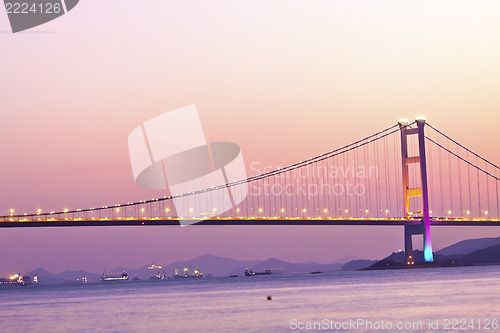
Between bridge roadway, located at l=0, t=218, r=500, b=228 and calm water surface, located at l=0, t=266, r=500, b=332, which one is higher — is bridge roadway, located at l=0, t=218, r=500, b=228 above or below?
above

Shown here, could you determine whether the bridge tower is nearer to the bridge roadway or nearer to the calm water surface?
the bridge roadway

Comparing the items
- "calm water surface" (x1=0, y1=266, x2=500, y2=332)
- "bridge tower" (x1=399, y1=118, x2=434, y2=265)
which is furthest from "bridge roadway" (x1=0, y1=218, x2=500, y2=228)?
"calm water surface" (x1=0, y1=266, x2=500, y2=332)

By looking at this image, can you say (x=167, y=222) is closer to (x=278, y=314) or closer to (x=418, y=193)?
(x=418, y=193)

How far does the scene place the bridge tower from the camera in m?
76.7

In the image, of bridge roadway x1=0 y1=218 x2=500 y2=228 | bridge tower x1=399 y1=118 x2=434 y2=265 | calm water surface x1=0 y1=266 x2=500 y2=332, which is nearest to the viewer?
calm water surface x1=0 y1=266 x2=500 y2=332

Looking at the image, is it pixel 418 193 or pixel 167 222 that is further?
pixel 418 193

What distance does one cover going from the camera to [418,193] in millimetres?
79000

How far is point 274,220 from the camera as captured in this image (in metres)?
68.9

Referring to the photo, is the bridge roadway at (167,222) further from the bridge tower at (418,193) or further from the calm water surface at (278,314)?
the calm water surface at (278,314)

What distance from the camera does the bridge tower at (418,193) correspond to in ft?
252

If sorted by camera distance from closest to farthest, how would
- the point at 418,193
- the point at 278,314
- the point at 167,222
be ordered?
the point at 278,314 < the point at 167,222 < the point at 418,193

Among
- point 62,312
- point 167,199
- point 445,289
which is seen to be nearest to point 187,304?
point 62,312

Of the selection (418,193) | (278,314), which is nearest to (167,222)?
(418,193)

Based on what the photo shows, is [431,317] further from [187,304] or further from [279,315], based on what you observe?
[187,304]
